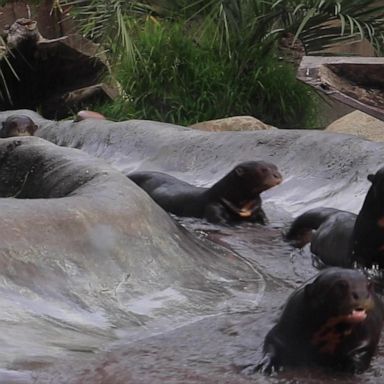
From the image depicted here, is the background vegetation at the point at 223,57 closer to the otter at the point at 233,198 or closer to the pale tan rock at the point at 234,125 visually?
the pale tan rock at the point at 234,125

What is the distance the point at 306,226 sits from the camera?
5613 mm

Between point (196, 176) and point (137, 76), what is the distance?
4.93 meters

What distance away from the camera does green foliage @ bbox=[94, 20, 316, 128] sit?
1239 centimetres

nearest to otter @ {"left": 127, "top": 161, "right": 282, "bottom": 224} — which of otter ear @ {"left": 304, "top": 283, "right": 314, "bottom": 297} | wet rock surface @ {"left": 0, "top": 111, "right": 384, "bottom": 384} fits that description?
wet rock surface @ {"left": 0, "top": 111, "right": 384, "bottom": 384}

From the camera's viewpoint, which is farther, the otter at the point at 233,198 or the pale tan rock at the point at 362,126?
the pale tan rock at the point at 362,126

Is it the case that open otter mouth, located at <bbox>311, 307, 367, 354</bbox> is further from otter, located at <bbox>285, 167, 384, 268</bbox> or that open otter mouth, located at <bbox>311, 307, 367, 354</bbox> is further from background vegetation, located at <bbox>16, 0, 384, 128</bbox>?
background vegetation, located at <bbox>16, 0, 384, 128</bbox>

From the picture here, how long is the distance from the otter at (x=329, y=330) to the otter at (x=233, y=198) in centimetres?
310

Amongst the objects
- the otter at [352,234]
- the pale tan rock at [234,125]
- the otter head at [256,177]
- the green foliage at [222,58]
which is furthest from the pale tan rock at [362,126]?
the otter at [352,234]

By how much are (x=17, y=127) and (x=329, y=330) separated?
729cm

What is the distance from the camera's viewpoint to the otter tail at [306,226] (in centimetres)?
550

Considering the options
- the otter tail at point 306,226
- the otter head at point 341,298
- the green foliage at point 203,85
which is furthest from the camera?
the green foliage at point 203,85

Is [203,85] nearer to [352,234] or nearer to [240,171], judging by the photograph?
[240,171]

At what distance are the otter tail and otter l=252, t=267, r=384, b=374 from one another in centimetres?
224

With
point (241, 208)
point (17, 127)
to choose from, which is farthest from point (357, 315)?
point (17, 127)
